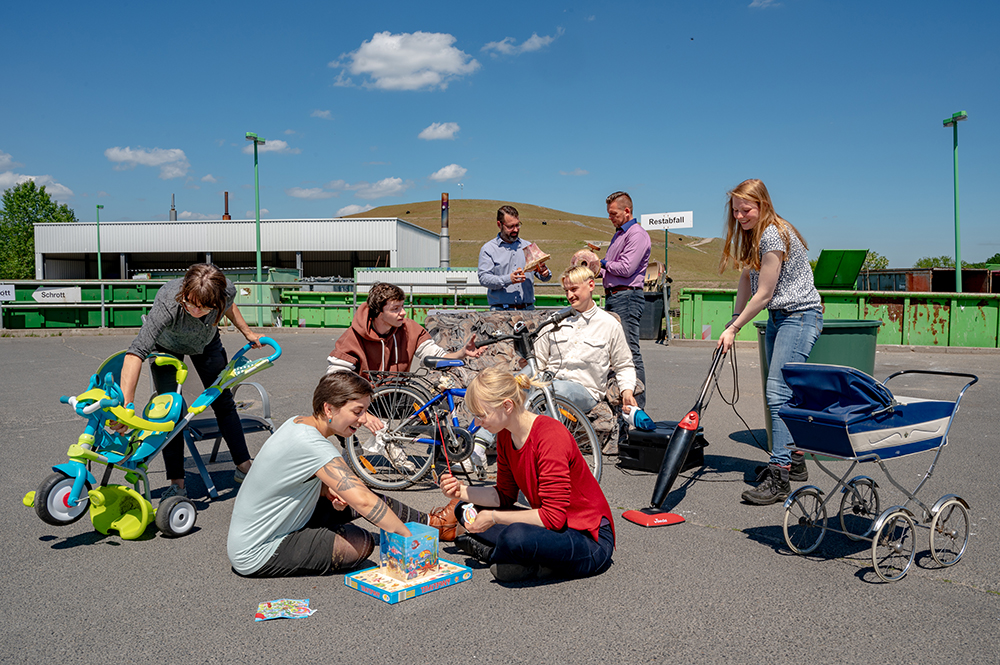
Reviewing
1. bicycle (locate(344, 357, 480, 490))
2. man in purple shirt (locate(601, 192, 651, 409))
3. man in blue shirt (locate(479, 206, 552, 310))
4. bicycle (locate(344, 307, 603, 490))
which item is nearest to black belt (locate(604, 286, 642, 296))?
man in purple shirt (locate(601, 192, 651, 409))

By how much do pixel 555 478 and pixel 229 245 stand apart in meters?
58.7

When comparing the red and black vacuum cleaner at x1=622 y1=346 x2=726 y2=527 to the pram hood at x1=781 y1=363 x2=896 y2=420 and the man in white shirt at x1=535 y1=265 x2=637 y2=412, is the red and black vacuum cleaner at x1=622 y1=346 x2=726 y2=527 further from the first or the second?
the man in white shirt at x1=535 y1=265 x2=637 y2=412

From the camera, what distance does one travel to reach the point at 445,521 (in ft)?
13.8

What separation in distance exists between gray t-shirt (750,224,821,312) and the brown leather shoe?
106 inches

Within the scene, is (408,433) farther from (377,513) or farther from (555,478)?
(555,478)

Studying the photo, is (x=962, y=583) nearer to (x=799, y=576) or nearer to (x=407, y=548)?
(x=799, y=576)

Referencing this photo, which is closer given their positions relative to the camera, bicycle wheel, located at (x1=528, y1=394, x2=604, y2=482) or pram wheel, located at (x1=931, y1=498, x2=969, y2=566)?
pram wheel, located at (x1=931, y1=498, x2=969, y2=566)

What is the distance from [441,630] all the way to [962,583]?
2.62 meters

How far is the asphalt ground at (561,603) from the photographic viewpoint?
9.74 ft

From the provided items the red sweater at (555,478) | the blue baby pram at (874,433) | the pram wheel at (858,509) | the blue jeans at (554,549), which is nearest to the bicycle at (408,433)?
the red sweater at (555,478)

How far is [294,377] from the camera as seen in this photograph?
450 inches

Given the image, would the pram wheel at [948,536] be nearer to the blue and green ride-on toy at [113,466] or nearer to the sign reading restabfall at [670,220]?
the blue and green ride-on toy at [113,466]

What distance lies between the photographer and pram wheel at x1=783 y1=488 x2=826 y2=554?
13.0ft

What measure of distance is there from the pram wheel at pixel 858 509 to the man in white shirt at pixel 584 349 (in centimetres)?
192
